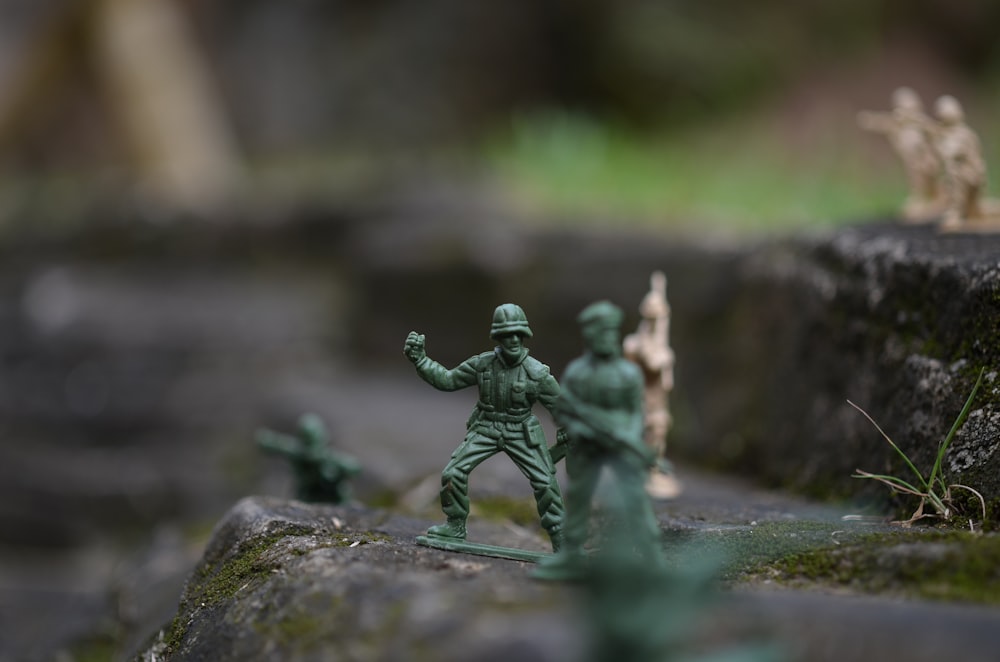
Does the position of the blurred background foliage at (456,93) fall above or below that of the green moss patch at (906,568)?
above

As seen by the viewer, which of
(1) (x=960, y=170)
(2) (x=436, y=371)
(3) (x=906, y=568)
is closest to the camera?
(3) (x=906, y=568)

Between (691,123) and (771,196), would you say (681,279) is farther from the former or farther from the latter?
(691,123)

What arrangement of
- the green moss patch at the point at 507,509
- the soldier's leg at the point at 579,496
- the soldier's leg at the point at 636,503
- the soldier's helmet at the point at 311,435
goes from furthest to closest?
the soldier's helmet at the point at 311,435 → the green moss patch at the point at 507,509 → the soldier's leg at the point at 579,496 → the soldier's leg at the point at 636,503

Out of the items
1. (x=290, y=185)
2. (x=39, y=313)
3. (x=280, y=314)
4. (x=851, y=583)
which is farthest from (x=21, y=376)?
(x=851, y=583)

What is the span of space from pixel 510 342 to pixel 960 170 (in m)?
2.62

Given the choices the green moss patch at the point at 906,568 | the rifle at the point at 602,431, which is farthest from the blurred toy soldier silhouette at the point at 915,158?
the rifle at the point at 602,431

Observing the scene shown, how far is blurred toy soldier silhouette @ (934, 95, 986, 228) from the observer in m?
4.44

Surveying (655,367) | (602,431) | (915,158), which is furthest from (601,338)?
(915,158)

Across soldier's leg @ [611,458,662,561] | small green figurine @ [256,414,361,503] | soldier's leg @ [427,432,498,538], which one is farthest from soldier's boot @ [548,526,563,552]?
small green figurine @ [256,414,361,503]

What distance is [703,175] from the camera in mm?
8820

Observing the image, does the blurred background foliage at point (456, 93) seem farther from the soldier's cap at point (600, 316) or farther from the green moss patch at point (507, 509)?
the soldier's cap at point (600, 316)

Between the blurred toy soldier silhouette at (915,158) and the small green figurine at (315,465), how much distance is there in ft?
10.8

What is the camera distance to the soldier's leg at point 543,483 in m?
3.07

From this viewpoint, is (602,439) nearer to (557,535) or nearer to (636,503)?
(636,503)
